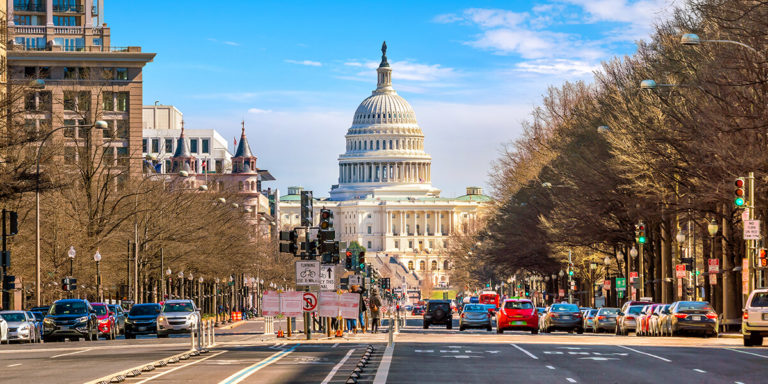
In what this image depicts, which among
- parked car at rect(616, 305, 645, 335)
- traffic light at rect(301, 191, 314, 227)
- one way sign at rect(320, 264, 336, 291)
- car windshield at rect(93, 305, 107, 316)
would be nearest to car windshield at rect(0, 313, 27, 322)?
car windshield at rect(93, 305, 107, 316)

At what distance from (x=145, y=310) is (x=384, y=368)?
3168 cm

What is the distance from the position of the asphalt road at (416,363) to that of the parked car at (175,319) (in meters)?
11.3

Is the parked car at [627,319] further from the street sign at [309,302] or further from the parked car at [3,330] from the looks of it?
the parked car at [3,330]

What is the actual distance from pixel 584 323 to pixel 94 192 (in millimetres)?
28107

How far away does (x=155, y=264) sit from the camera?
87.8 metres

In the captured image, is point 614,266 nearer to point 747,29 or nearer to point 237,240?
point 237,240

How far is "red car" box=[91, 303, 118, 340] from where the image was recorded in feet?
179

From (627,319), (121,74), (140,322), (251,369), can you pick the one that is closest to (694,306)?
(627,319)

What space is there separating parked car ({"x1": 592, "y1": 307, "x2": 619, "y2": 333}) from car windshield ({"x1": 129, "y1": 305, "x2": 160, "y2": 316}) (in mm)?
19608

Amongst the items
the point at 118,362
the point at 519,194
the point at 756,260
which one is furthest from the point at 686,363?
the point at 519,194

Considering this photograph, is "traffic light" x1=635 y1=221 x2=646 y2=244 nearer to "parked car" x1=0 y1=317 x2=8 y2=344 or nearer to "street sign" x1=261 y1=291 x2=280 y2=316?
"street sign" x1=261 y1=291 x2=280 y2=316

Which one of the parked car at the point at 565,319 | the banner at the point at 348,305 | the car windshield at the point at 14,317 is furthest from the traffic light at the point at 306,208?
the parked car at the point at 565,319

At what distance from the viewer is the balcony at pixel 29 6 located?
14212 centimetres

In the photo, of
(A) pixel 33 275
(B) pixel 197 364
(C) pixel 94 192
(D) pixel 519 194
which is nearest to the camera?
(B) pixel 197 364
